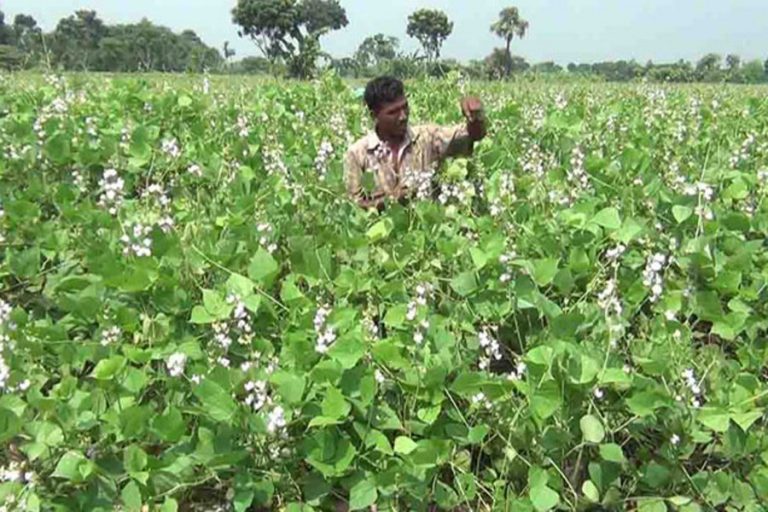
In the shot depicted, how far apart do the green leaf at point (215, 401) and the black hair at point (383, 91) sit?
223 centimetres

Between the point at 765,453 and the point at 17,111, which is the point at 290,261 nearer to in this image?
the point at 765,453

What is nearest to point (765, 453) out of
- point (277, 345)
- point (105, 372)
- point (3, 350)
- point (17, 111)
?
point (277, 345)

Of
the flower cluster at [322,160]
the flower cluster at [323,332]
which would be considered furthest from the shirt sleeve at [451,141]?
the flower cluster at [323,332]

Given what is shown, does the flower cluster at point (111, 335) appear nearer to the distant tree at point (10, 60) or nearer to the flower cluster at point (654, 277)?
the flower cluster at point (654, 277)

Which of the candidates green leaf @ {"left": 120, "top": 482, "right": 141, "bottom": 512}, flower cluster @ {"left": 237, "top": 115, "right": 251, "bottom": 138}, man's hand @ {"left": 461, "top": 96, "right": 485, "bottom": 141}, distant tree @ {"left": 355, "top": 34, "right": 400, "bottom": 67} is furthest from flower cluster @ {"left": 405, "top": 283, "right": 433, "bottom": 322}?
distant tree @ {"left": 355, "top": 34, "right": 400, "bottom": 67}

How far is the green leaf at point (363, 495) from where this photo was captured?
1.77 metres

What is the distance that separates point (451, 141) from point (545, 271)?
67.8 inches

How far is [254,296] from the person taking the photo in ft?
6.65

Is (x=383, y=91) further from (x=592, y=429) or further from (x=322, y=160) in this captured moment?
(x=592, y=429)

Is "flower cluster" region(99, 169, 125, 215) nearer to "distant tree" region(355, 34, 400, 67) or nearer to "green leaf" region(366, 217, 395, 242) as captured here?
"green leaf" region(366, 217, 395, 242)

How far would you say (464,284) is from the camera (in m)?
2.16

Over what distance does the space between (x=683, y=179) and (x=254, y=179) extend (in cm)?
156

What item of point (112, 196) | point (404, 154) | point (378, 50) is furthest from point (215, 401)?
point (378, 50)

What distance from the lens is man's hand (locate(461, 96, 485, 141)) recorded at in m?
3.44
